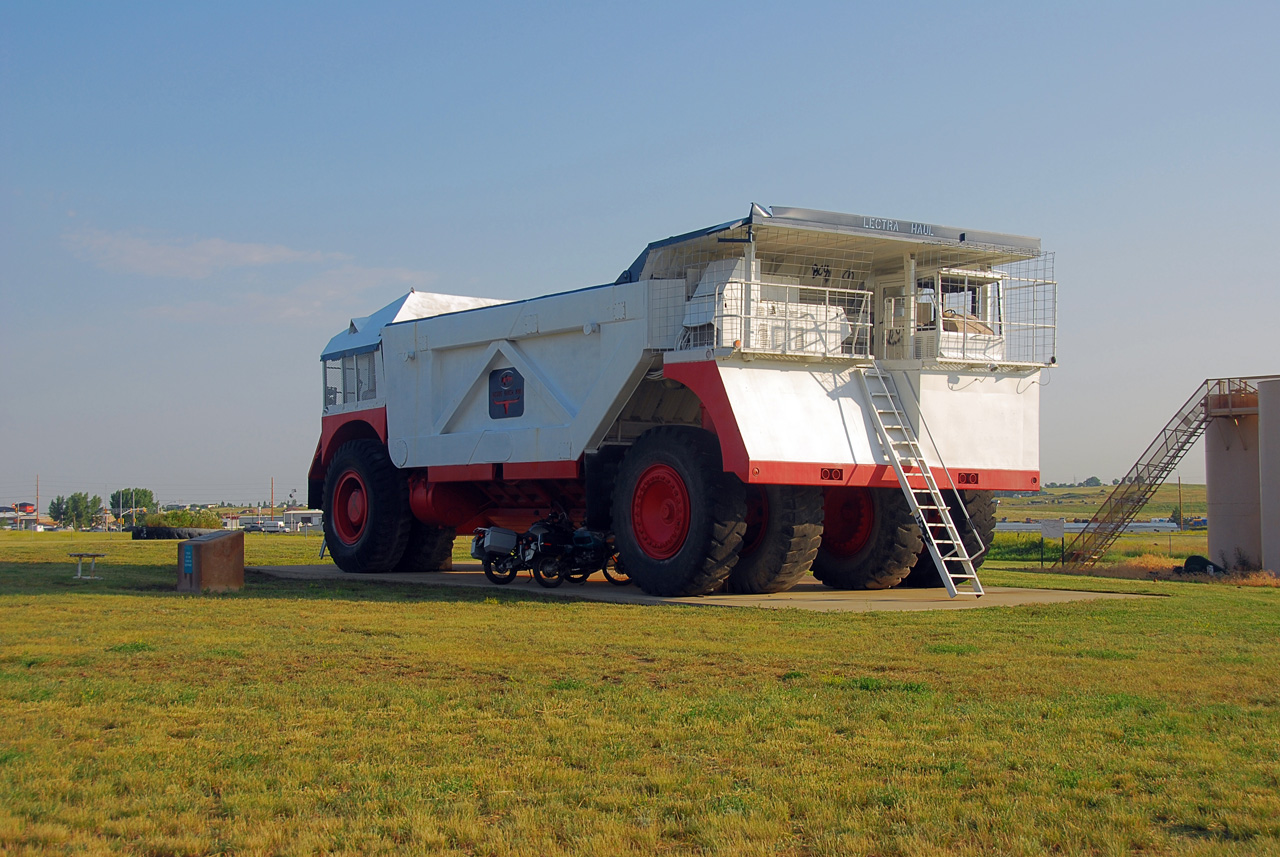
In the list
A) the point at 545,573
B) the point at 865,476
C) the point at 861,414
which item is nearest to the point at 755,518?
the point at 865,476

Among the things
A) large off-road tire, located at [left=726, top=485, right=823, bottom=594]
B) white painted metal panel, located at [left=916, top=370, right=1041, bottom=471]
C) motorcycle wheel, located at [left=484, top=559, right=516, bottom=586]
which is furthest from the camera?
motorcycle wheel, located at [left=484, top=559, right=516, bottom=586]

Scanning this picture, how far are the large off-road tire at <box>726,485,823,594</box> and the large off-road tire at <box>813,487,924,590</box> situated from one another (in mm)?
2172

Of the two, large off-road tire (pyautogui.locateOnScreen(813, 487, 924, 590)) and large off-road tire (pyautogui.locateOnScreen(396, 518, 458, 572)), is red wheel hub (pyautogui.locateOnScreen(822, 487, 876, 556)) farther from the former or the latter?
large off-road tire (pyautogui.locateOnScreen(396, 518, 458, 572))

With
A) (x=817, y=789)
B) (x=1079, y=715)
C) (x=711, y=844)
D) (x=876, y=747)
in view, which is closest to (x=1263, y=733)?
(x=1079, y=715)

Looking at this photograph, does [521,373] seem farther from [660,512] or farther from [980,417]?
[980,417]

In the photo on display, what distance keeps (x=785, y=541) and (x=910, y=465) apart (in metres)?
2.28

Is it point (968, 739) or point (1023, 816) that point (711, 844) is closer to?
point (1023, 816)

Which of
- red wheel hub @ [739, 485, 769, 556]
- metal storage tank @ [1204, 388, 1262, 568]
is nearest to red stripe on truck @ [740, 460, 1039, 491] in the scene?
red wheel hub @ [739, 485, 769, 556]

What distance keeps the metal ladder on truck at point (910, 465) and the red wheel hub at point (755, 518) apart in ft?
6.46

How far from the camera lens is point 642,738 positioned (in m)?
7.52

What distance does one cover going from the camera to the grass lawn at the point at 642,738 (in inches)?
221

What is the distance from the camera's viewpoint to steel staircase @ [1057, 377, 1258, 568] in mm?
32938

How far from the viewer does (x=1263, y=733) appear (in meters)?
7.45

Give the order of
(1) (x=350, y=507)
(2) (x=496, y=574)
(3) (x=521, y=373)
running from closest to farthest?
(2) (x=496, y=574)
(3) (x=521, y=373)
(1) (x=350, y=507)
